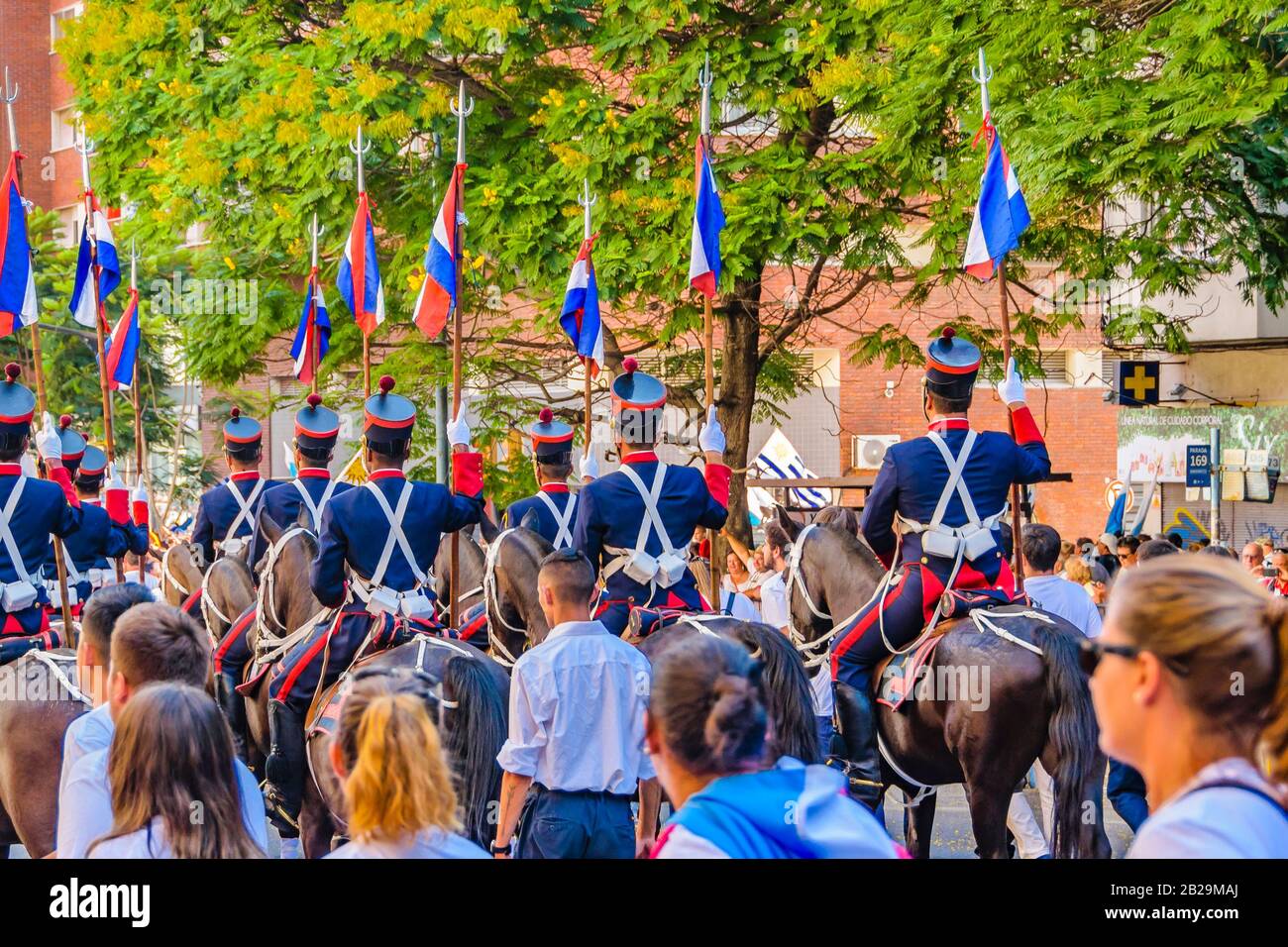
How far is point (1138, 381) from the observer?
22.2m

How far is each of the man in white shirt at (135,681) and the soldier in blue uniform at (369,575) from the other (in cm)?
280

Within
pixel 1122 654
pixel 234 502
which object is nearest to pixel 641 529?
pixel 234 502

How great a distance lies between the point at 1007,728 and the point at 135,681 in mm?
4335

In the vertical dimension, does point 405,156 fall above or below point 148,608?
above

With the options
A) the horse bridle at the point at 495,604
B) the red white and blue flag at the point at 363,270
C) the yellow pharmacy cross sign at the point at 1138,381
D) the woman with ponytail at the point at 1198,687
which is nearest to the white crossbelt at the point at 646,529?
the horse bridle at the point at 495,604

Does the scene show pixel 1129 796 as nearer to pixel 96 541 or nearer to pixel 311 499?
pixel 311 499

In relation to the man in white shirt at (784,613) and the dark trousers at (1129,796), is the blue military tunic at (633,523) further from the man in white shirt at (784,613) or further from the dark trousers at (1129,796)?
the dark trousers at (1129,796)

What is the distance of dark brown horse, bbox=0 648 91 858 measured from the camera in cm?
700

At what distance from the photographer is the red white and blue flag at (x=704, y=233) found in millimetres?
A: 11086

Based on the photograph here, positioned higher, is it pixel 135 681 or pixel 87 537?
pixel 87 537
